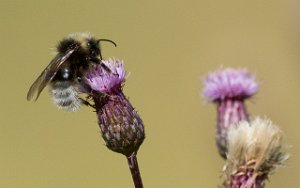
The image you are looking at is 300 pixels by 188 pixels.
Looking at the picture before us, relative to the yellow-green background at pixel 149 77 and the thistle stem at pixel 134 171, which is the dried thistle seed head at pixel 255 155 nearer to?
the thistle stem at pixel 134 171

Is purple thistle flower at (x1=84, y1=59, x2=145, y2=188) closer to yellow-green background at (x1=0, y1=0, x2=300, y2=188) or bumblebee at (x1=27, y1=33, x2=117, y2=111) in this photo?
bumblebee at (x1=27, y1=33, x2=117, y2=111)

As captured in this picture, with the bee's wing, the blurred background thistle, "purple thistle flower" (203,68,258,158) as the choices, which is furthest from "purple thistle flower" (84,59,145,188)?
"purple thistle flower" (203,68,258,158)

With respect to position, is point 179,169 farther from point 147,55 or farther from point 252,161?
point 252,161

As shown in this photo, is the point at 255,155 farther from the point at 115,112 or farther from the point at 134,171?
the point at 115,112

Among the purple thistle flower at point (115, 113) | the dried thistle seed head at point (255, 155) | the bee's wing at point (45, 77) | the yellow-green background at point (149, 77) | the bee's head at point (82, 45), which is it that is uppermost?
the yellow-green background at point (149, 77)

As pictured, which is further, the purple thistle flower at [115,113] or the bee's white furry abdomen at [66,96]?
the bee's white furry abdomen at [66,96]

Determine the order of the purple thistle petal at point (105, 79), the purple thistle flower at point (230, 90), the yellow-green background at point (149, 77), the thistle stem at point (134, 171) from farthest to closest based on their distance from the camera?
the yellow-green background at point (149, 77) < the purple thistle flower at point (230, 90) < the purple thistle petal at point (105, 79) < the thistle stem at point (134, 171)

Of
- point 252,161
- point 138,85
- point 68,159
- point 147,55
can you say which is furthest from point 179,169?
point 252,161

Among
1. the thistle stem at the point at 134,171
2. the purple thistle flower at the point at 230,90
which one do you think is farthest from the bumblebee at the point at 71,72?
the purple thistle flower at the point at 230,90

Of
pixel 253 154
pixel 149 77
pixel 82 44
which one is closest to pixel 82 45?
pixel 82 44
